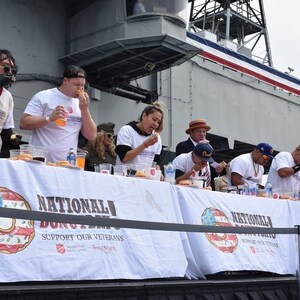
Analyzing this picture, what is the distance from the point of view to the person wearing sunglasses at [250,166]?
612 centimetres

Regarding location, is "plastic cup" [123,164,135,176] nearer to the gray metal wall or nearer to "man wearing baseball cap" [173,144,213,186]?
"man wearing baseball cap" [173,144,213,186]

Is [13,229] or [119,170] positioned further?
[119,170]

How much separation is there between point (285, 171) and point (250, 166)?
20.4 inches

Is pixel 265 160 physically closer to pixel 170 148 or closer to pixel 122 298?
pixel 122 298

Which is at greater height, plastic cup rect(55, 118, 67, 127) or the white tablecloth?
plastic cup rect(55, 118, 67, 127)

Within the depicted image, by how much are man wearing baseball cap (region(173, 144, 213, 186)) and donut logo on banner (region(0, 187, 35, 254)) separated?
6.74 ft

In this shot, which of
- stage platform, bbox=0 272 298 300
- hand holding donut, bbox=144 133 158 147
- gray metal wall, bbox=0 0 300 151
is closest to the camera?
stage platform, bbox=0 272 298 300

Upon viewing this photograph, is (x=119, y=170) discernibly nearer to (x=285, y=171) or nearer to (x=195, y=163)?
(x=195, y=163)

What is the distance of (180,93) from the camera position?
1459 centimetres

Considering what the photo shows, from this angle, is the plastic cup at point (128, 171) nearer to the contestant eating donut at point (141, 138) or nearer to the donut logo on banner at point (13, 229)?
the contestant eating donut at point (141, 138)

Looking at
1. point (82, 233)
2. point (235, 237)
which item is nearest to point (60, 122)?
point (82, 233)

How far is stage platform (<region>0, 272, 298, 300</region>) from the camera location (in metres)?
3.21

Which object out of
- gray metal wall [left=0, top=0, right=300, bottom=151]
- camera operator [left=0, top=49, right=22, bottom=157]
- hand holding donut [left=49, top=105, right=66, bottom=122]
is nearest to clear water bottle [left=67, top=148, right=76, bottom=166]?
hand holding donut [left=49, top=105, right=66, bottom=122]

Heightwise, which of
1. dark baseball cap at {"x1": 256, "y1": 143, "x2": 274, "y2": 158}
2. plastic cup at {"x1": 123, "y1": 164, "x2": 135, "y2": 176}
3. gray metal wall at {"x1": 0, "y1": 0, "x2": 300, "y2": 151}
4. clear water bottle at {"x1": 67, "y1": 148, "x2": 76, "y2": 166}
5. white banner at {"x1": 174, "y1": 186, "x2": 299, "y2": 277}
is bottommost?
white banner at {"x1": 174, "y1": 186, "x2": 299, "y2": 277}
